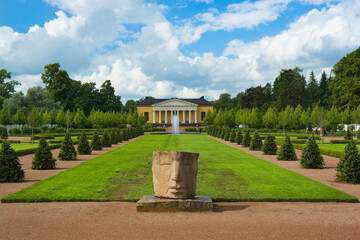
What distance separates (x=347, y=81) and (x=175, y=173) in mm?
59102

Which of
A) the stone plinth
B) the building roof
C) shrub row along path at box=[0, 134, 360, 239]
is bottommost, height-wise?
shrub row along path at box=[0, 134, 360, 239]

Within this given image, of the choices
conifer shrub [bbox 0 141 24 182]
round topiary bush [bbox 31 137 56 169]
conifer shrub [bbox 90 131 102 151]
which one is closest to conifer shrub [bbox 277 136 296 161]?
round topiary bush [bbox 31 137 56 169]

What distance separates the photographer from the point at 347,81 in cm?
5819

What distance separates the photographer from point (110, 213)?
8.05m

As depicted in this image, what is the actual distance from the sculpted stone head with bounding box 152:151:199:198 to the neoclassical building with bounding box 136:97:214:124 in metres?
95.5

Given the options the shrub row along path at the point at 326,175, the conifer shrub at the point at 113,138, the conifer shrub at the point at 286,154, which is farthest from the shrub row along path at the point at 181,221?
the conifer shrub at the point at 113,138

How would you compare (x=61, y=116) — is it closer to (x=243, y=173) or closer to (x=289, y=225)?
(x=243, y=173)

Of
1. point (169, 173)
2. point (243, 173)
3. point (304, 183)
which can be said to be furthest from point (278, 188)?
point (169, 173)

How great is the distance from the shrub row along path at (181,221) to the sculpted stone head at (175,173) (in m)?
0.60

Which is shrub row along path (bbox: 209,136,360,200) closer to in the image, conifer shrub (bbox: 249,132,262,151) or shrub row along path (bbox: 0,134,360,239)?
shrub row along path (bbox: 0,134,360,239)

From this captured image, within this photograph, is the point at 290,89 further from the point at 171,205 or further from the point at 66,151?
the point at 171,205

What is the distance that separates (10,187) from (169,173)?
6589 millimetres

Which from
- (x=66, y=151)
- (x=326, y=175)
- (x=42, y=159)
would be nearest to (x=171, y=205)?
(x=326, y=175)

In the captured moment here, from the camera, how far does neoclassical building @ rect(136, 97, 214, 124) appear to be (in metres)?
105
